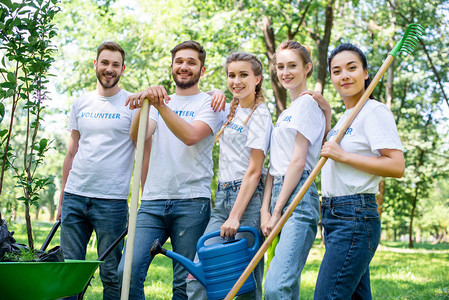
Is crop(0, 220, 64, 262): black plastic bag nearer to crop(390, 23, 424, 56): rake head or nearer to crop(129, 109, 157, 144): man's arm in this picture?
crop(129, 109, 157, 144): man's arm

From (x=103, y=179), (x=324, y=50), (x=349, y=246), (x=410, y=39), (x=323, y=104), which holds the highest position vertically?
(x=324, y=50)

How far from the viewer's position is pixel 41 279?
2162mm

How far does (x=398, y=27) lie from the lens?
12.9 metres

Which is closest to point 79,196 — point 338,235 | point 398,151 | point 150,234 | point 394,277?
point 150,234

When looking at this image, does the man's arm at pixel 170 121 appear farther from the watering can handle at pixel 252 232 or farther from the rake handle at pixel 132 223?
the watering can handle at pixel 252 232

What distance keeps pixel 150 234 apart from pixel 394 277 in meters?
6.18

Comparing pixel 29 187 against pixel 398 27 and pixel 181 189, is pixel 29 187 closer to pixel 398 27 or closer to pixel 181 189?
pixel 181 189

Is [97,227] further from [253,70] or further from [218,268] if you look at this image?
[253,70]

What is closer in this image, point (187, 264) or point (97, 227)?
point (187, 264)

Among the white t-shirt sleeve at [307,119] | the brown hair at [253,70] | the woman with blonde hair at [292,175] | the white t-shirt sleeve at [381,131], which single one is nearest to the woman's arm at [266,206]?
the woman with blonde hair at [292,175]

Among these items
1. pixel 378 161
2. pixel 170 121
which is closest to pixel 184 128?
pixel 170 121

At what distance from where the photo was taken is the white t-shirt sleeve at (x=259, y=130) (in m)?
3.05

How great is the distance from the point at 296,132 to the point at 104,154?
1509 mm

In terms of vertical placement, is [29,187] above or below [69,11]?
Answer: below
